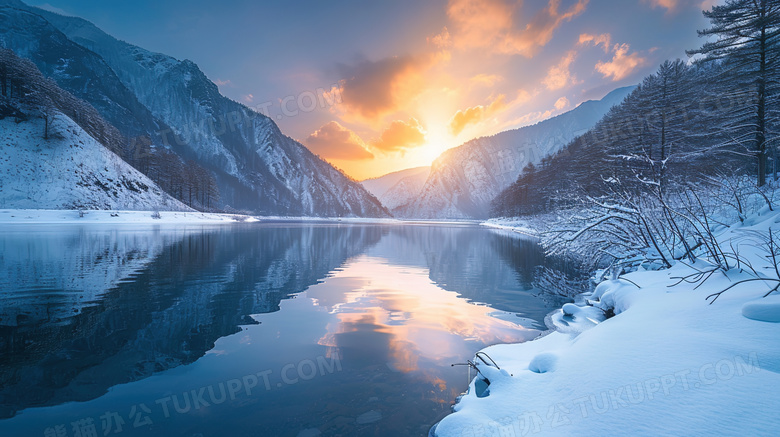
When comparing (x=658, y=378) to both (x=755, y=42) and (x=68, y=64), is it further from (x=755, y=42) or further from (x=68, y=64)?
(x=68, y=64)

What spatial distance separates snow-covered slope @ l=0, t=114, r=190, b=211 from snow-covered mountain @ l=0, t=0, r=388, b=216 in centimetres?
7793

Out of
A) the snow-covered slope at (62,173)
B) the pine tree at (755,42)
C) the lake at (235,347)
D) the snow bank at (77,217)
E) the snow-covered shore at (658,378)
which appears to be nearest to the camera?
the snow-covered shore at (658,378)

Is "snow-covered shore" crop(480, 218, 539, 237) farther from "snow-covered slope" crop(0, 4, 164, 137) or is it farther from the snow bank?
"snow-covered slope" crop(0, 4, 164, 137)

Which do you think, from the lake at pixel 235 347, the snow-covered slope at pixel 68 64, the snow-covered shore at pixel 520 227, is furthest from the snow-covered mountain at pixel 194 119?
the lake at pixel 235 347

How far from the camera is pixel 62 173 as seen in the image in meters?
46.7

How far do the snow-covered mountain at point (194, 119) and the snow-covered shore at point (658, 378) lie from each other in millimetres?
145597

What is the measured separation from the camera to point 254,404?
423cm

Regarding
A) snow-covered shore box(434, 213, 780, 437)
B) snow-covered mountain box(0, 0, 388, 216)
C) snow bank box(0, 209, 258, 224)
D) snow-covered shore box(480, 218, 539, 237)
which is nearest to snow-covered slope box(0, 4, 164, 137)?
snow-covered mountain box(0, 0, 388, 216)

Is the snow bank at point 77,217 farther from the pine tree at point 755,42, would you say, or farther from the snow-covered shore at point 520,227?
the pine tree at point 755,42

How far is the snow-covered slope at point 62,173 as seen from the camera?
43.0m

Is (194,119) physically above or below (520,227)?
above

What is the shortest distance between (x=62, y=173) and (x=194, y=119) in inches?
5219

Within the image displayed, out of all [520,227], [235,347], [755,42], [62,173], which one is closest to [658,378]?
[235,347]

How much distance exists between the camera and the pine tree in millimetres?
15469
